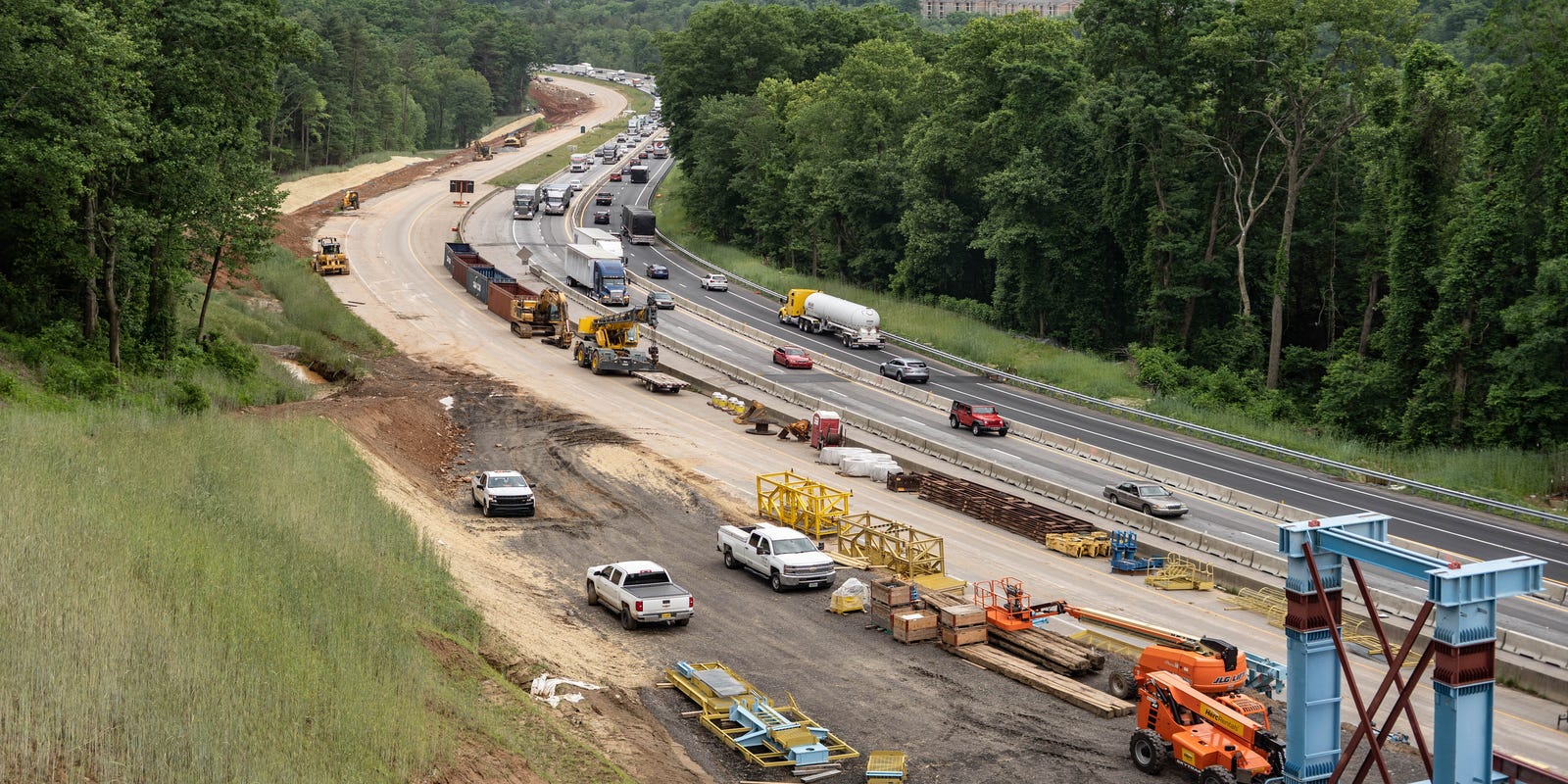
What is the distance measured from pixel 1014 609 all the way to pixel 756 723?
9.44 metres

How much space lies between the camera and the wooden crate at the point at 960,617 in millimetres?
30641

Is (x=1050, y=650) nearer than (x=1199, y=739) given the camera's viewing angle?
No

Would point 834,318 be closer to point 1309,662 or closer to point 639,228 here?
point 639,228

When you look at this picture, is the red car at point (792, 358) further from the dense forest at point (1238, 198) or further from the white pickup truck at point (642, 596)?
the white pickup truck at point (642, 596)

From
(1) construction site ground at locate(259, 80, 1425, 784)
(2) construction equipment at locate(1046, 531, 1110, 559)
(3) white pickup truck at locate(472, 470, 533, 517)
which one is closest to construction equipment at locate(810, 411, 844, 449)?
(1) construction site ground at locate(259, 80, 1425, 784)

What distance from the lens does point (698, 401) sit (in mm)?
62844

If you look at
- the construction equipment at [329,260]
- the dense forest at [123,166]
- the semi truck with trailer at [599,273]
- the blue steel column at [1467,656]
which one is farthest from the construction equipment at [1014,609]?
the construction equipment at [329,260]

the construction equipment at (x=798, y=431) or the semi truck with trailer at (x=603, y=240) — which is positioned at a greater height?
the semi truck with trailer at (x=603, y=240)

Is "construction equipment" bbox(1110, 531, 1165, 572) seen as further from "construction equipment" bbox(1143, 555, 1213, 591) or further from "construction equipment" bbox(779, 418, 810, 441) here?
"construction equipment" bbox(779, 418, 810, 441)

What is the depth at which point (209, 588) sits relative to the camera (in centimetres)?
2012

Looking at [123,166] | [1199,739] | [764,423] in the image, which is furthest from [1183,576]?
[123,166]

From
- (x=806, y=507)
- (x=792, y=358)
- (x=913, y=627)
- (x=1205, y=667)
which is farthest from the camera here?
(x=792, y=358)

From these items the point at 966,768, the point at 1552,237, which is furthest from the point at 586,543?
the point at 1552,237

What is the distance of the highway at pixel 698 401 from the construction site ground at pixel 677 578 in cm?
44
